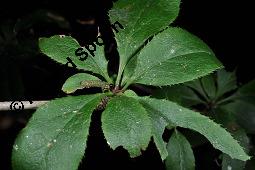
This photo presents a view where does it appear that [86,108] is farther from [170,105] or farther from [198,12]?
[198,12]

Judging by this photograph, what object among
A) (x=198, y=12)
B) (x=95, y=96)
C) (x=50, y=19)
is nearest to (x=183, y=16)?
(x=198, y=12)

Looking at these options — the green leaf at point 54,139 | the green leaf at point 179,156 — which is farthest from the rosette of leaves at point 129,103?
the green leaf at point 179,156

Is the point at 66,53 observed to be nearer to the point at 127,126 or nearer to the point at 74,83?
the point at 74,83

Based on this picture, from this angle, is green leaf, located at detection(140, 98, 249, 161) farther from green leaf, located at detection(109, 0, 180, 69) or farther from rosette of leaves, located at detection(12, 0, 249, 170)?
green leaf, located at detection(109, 0, 180, 69)

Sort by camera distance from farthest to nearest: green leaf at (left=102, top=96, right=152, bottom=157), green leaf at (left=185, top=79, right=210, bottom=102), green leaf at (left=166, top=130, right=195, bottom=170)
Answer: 1. green leaf at (left=185, top=79, right=210, bottom=102)
2. green leaf at (left=166, top=130, right=195, bottom=170)
3. green leaf at (left=102, top=96, right=152, bottom=157)

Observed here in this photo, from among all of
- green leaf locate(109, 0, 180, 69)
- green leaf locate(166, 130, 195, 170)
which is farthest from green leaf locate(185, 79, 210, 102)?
green leaf locate(109, 0, 180, 69)

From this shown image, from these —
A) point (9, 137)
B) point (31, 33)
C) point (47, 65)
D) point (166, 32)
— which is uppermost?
point (166, 32)

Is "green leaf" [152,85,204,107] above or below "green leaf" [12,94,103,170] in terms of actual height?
below

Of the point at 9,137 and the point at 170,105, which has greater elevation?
the point at 170,105

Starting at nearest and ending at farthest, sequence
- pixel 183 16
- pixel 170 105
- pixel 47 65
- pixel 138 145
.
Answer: pixel 138 145
pixel 170 105
pixel 183 16
pixel 47 65
